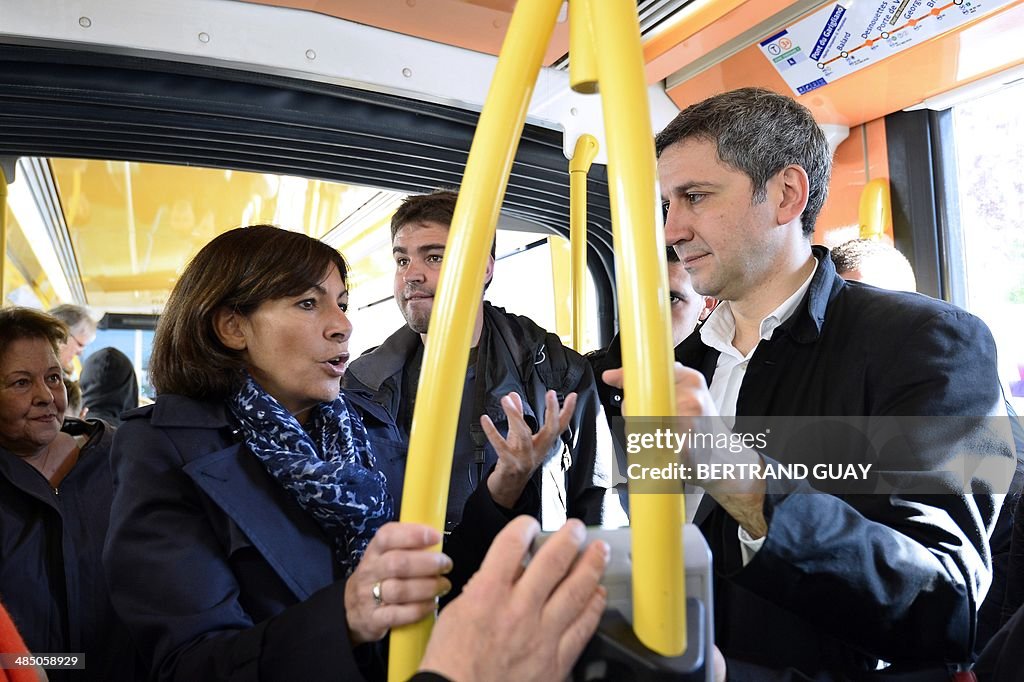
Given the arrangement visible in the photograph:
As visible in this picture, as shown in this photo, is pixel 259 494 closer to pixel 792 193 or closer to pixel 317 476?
pixel 317 476

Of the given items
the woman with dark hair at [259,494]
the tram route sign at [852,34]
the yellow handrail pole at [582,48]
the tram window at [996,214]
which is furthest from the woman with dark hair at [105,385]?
the yellow handrail pole at [582,48]

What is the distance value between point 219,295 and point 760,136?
1.06m

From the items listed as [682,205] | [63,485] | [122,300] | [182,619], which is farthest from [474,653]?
[122,300]

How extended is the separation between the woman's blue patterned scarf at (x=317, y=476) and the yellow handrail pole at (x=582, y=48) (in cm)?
89

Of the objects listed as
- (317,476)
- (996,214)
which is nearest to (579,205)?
(996,214)

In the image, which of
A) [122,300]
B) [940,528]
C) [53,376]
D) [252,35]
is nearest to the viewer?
[940,528]

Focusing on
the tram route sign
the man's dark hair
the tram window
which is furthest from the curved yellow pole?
the man's dark hair

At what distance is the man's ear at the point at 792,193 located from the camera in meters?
1.50

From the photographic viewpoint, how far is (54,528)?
2059 mm

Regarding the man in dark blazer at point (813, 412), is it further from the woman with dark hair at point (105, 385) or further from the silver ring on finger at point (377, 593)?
the woman with dark hair at point (105, 385)

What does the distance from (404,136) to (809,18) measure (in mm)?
1380

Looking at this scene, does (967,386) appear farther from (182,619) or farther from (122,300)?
(122,300)

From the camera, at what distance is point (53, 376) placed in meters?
2.53

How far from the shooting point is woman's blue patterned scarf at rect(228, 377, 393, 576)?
1373 millimetres
